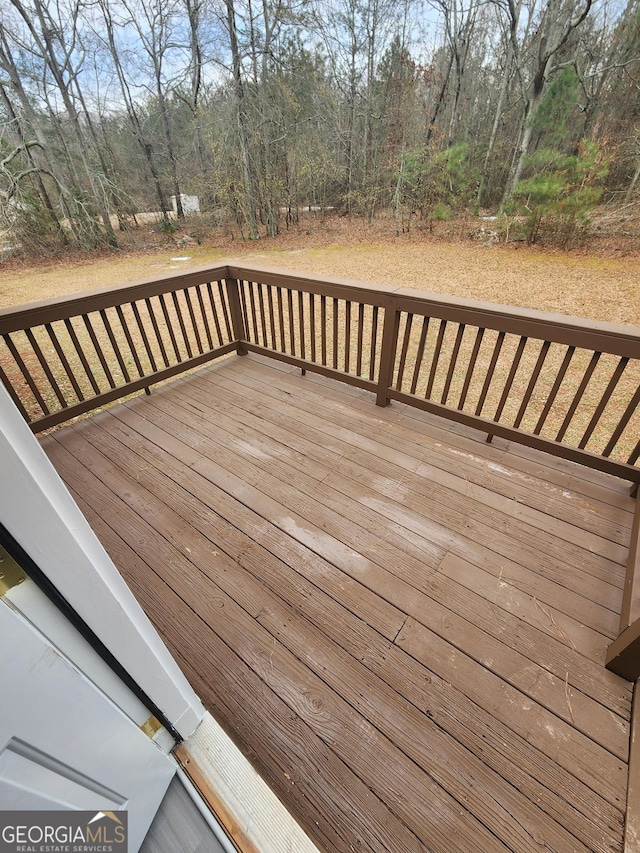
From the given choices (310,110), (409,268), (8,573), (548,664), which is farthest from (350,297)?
(310,110)

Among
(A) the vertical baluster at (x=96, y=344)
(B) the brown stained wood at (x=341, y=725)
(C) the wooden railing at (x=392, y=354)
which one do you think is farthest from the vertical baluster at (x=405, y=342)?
(A) the vertical baluster at (x=96, y=344)

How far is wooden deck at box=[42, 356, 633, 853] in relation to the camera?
3.46ft

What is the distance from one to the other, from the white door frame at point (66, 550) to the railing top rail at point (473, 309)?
6.68ft

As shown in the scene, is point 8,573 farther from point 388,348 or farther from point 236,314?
point 236,314

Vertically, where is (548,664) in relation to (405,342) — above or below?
below

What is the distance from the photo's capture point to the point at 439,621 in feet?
4.74

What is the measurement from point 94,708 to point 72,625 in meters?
0.19

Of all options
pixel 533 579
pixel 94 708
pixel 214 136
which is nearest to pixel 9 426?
pixel 94 708

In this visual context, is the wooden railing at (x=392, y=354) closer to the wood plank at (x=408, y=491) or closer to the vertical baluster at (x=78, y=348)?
the vertical baluster at (x=78, y=348)

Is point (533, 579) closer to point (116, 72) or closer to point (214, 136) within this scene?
point (214, 136)

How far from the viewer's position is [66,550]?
0.58 metres

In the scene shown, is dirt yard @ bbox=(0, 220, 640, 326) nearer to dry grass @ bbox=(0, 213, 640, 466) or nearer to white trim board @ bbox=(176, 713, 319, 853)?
dry grass @ bbox=(0, 213, 640, 466)

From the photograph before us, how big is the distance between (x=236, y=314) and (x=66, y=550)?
3.06 metres

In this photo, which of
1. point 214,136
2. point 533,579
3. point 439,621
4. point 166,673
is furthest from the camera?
point 214,136
